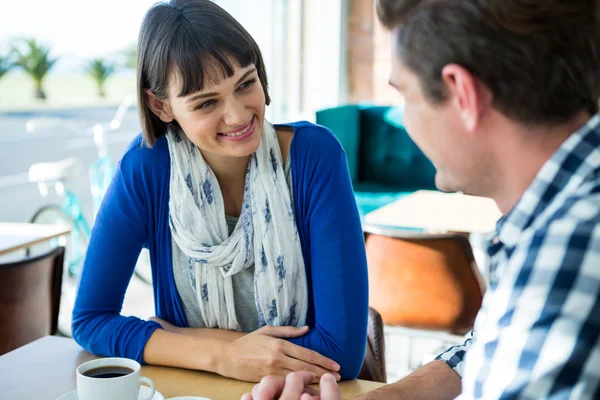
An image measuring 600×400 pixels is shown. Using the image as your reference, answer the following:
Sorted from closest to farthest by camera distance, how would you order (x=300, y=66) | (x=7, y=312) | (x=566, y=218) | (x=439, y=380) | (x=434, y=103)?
(x=566, y=218) → (x=434, y=103) → (x=439, y=380) → (x=7, y=312) → (x=300, y=66)

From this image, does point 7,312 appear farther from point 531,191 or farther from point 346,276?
point 531,191

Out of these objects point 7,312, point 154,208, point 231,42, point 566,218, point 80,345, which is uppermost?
point 231,42

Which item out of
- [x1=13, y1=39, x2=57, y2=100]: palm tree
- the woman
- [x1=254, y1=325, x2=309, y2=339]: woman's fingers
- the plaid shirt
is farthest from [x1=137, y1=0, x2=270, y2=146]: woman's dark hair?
[x1=13, y1=39, x2=57, y2=100]: palm tree

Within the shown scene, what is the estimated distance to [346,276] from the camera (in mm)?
1407

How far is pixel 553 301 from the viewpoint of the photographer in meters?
0.61

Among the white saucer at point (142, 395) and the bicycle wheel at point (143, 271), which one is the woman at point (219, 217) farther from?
the bicycle wheel at point (143, 271)

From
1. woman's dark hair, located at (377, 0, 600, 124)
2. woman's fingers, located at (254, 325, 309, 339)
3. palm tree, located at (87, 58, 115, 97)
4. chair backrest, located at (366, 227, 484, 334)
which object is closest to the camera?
woman's dark hair, located at (377, 0, 600, 124)

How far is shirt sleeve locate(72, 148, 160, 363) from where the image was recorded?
1358 mm

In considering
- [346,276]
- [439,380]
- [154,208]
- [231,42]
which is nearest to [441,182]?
[439,380]

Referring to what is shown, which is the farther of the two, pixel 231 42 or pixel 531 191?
pixel 231 42

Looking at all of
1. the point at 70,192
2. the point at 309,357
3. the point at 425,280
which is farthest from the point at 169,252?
the point at 70,192

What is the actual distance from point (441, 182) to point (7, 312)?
1.50 meters

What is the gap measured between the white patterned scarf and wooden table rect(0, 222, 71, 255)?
1340 millimetres

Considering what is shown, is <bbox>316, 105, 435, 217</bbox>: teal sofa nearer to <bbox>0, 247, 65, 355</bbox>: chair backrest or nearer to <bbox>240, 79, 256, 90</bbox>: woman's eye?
<bbox>0, 247, 65, 355</bbox>: chair backrest
